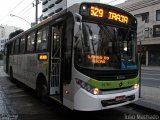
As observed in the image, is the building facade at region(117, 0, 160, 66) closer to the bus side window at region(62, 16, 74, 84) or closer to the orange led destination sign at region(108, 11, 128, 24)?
the orange led destination sign at region(108, 11, 128, 24)

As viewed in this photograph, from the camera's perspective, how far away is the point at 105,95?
730 centimetres

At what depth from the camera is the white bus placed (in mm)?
7117

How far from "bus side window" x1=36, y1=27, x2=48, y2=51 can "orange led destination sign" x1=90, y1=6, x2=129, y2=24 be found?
108 inches

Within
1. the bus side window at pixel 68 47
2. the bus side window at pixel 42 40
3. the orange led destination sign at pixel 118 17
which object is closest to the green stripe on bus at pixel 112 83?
the bus side window at pixel 68 47

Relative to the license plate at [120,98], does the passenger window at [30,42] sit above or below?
above

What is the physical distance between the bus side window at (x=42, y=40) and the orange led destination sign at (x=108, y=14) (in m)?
2.74

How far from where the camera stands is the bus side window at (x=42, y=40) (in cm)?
981

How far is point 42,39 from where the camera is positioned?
33.6ft

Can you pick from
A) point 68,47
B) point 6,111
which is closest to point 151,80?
point 6,111

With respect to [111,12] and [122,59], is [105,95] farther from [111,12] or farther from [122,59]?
[111,12]

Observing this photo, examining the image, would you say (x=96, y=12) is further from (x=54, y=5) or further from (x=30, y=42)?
(x=54, y=5)

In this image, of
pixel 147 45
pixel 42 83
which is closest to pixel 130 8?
pixel 147 45

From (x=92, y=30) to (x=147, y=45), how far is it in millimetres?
40712

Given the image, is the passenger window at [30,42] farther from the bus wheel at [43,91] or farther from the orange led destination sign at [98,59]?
the orange led destination sign at [98,59]
